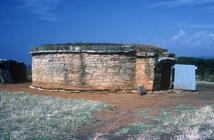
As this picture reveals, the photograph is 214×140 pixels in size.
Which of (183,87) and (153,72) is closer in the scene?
(153,72)

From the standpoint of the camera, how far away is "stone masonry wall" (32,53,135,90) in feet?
45.8

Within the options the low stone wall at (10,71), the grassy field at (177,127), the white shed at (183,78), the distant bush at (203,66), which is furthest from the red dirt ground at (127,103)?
the distant bush at (203,66)

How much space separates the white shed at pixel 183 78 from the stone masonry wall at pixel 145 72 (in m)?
1.71

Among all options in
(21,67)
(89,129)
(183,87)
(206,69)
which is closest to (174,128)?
(89,129)

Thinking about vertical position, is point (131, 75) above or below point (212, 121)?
above

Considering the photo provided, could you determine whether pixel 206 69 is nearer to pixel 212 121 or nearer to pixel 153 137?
pixel 212 121

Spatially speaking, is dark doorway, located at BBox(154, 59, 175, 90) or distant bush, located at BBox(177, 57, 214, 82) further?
distant bush, located at BBox(177, 57, 214, 82)

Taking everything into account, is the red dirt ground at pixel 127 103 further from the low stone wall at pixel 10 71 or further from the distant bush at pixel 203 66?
the distant bush at pixel 203 66

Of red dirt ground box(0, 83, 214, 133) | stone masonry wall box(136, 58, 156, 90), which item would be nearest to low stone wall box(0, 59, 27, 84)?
red dirt ground box(0, 83, 214, 133)

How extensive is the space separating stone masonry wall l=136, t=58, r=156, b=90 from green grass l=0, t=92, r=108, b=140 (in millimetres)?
4278

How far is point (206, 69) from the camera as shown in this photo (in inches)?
1011

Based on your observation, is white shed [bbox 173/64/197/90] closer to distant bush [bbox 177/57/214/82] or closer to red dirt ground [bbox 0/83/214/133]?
red dirt ground [bbox 0/83/214/133]

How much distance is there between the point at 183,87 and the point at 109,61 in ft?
14.1

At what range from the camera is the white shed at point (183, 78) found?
586 inches
